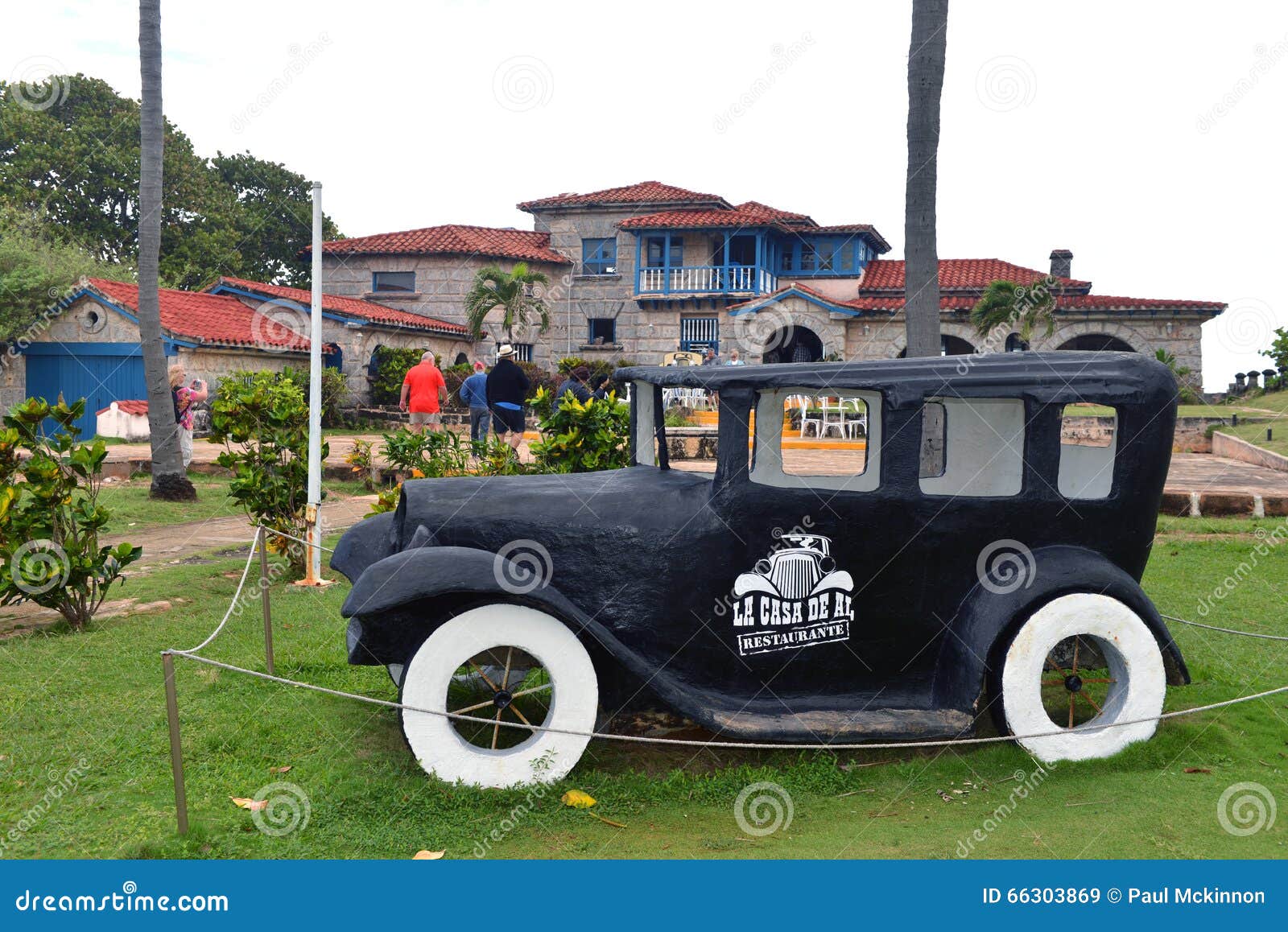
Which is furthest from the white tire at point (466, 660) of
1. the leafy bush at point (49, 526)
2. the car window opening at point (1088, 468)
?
the leafy bush at point (49, 526)

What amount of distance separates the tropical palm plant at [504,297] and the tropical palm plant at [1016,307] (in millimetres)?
12837

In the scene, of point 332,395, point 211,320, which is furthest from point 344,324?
point 332,395

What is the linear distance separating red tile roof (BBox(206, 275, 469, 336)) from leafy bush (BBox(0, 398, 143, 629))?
20.7 metres

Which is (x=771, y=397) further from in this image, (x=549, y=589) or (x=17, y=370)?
(x=17, y=370)

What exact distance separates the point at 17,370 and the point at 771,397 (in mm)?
25541

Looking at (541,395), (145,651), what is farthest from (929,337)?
(145,651)

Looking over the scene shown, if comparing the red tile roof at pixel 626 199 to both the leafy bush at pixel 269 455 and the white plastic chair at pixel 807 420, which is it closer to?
the white plastic chair at pixel 807 420

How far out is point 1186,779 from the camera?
5.01 m

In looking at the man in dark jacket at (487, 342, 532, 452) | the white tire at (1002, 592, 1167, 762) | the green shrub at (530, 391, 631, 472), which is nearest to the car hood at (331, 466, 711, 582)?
the white tire at (1002, 592, 1167, 762)

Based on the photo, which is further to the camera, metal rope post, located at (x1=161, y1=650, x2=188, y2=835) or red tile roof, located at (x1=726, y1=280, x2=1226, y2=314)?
red tile roof, located at (x1=726, y1=280, x2=1226, y2=314)

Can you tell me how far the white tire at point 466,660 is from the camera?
4961 millimetres

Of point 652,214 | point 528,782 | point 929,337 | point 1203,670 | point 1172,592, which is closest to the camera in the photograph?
point 528,782

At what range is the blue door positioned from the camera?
80.1ft

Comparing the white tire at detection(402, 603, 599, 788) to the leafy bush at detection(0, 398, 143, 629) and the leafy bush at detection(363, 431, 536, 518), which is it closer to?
the leafy bush at detection(0, 398, 143, 629)
